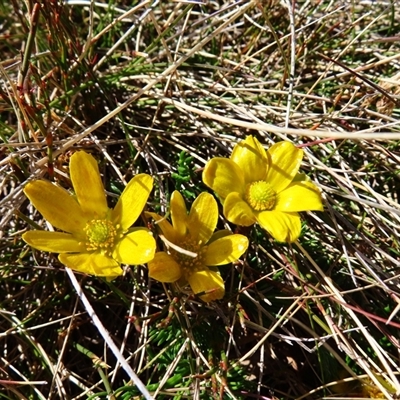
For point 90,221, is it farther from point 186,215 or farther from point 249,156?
point 249,156

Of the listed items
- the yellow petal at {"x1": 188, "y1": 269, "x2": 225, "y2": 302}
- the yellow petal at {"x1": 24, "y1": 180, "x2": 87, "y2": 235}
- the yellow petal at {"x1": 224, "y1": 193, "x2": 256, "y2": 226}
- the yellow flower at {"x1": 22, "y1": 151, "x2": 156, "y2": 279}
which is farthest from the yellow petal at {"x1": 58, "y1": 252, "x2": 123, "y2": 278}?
the yellow petal at {"x1": 224, "y1": 193, "x2": 256, "y2": 226}

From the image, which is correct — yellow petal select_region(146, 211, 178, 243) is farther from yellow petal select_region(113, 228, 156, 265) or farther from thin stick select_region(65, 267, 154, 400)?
thin stick select_region(65, 267, 154, 400)

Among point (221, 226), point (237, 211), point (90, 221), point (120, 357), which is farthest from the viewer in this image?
point (221, 226)

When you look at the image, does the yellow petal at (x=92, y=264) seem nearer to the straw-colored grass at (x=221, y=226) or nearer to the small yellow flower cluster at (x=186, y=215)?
the small yellow flower cluster at (x=186, y=215)

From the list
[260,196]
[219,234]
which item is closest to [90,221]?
[219,234]

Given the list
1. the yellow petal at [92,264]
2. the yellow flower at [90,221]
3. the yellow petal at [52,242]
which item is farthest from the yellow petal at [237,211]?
the yellow petal at [52,242]

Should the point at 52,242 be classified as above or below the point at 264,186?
above
